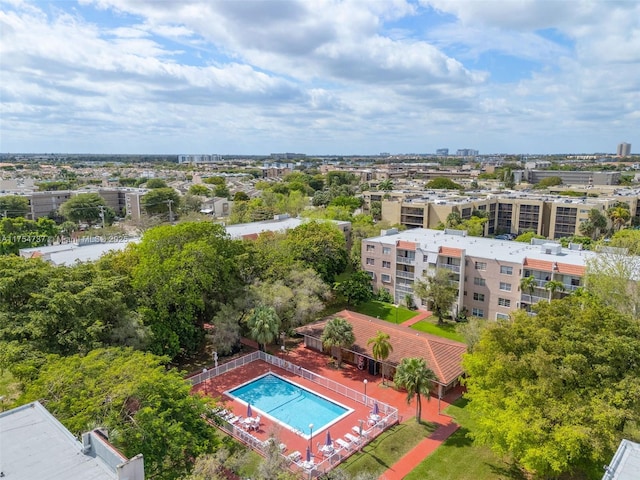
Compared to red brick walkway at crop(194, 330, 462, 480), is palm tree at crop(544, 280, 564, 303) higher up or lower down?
higher up

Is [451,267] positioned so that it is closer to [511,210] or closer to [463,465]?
[463,465]

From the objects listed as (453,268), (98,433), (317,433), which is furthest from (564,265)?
(98,433)

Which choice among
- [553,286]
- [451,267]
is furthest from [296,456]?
[451,267]

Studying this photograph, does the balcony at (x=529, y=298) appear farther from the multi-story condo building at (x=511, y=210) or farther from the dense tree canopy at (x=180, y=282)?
the multi-story condo building at (x=511, y=210)

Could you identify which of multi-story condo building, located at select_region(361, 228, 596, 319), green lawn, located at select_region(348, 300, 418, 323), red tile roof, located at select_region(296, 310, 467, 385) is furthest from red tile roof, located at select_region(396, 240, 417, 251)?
red tile roof, located at select_region(296, 310, 467, 385)

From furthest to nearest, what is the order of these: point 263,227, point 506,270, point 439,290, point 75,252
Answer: point 263,227 → point 75,252 → point 439,290 → point 506,270

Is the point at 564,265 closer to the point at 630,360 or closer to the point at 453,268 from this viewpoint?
the point at 453,268

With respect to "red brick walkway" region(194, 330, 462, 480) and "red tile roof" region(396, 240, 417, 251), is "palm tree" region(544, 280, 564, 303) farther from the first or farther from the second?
"red brick walkway" region(194, 330, 462, 480)
